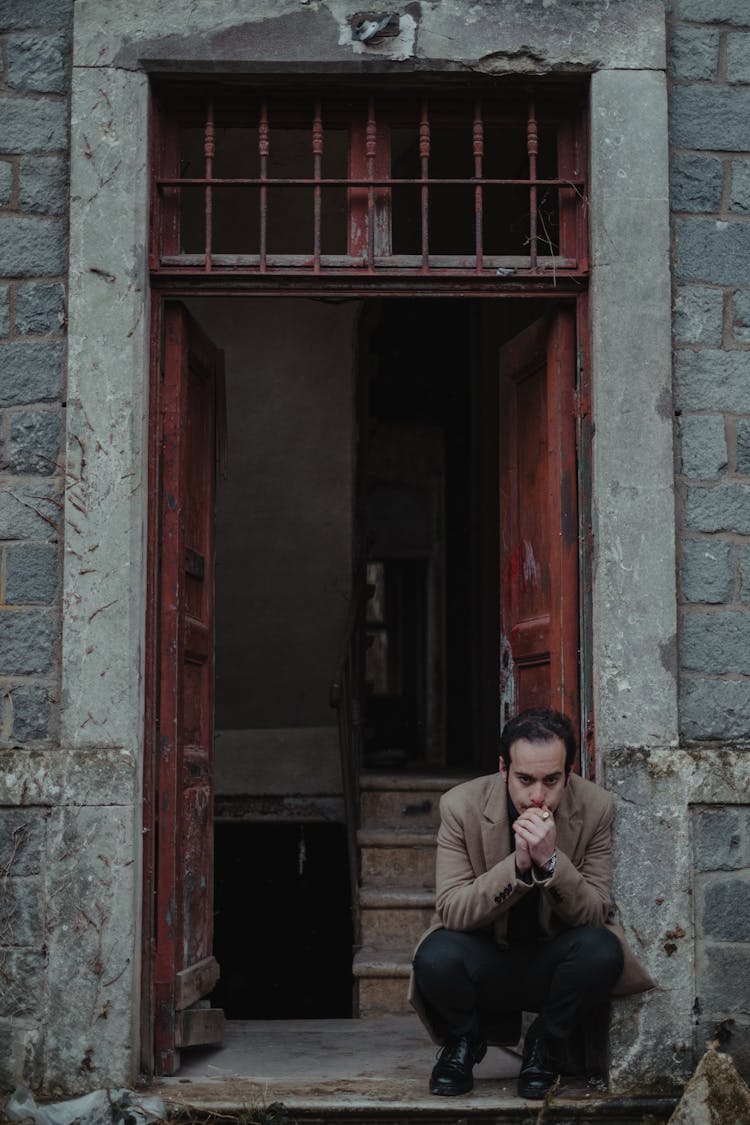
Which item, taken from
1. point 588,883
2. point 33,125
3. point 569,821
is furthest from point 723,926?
point 33,125

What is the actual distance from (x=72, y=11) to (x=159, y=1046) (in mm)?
3343

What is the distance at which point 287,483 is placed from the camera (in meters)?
8.91

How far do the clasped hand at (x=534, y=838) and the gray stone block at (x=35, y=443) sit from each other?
1.84m

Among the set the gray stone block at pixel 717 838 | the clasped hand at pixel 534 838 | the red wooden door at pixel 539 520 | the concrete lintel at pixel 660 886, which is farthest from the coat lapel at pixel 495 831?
the gray stone block at pixel 717 838

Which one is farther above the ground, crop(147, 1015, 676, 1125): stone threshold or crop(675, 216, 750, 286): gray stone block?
crop(675, 216, 750, 286): gray stone block

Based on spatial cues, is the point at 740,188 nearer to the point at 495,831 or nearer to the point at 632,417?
the point at 632,417

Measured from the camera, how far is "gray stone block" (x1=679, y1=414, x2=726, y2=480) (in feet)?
14.2

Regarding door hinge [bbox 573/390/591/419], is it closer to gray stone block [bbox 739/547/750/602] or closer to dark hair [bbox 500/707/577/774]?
gray stone block [bbox 739/547/750/602]

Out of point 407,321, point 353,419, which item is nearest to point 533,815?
point 353,419

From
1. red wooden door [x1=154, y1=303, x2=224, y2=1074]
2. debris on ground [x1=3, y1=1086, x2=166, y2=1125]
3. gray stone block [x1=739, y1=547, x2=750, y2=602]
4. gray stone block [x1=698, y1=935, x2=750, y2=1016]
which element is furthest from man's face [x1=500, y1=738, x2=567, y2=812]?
debris on ground [x1=3, y1=1086, x2=166, y2=1125]

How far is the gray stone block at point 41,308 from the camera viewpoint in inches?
171

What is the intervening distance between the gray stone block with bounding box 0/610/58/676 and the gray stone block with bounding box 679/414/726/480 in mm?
2066

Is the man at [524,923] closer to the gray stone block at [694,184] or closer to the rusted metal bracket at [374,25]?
the gray stone block at [694,184]

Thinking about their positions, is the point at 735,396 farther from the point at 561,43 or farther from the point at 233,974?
the point at 233,974
